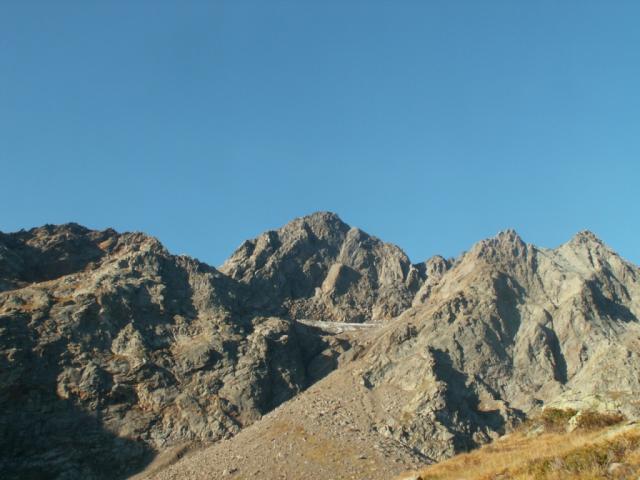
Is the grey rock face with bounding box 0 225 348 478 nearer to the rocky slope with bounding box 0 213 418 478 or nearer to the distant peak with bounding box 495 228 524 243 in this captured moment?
the rocky slope with bounding box 0 213 418 478

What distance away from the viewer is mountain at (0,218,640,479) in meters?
108

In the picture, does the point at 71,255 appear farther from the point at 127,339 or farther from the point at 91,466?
the point at 91,466

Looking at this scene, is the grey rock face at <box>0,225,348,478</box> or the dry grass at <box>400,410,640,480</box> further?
the grey rock face at <box>0,225,348,478</box>

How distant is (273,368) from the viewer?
140m

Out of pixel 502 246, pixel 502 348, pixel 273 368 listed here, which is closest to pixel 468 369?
pixel 502 348

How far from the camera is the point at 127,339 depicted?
447 ft

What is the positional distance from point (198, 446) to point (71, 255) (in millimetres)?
98327

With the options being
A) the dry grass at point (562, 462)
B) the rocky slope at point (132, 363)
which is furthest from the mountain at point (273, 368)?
the dry grass at point (562, 462)

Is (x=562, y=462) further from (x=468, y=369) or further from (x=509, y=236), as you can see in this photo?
(x=509, y=236)

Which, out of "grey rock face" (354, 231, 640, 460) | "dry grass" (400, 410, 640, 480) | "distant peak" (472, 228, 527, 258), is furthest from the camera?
"distant peak" (472, 228, 527, 258)

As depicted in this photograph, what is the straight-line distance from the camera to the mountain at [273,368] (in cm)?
10806

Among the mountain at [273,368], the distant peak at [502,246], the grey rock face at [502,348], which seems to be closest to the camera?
the mountain at [273,368]

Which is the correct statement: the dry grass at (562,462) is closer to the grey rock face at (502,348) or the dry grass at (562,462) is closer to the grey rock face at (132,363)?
the grey rock face at (502,348)

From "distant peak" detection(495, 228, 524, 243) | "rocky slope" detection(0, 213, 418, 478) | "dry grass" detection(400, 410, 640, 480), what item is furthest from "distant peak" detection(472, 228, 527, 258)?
"dry grass" detection(400, 410, 640, 480)
